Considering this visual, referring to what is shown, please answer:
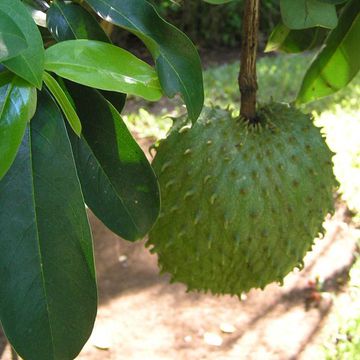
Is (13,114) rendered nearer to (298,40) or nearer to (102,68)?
(102,68)

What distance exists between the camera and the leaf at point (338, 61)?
114cm

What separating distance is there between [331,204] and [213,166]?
10.6 inches

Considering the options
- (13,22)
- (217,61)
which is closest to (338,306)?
(13,22)

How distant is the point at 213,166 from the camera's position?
1.12 meters

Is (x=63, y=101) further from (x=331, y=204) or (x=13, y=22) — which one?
(x=331, y=204)

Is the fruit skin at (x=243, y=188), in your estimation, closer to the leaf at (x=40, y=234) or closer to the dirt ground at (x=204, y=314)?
the leaf at (x=40, y=234)

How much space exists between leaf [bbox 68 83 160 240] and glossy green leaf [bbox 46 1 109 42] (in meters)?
0.07

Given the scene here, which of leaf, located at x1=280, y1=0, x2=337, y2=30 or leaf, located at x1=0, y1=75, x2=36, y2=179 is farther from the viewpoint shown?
leaf, located at x1=280, y1=0, x2=337, y2=30

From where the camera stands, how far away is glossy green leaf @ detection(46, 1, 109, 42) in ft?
2.52

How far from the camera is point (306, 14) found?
2.95 ft

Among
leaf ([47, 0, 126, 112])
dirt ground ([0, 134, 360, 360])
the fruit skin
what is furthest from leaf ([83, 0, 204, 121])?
dirt ground ([0, 134, 360, 360])

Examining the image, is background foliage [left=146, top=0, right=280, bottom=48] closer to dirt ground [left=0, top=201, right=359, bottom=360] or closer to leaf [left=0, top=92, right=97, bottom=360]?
dirt ground [left=0, top=201, right=359, bottom=360]

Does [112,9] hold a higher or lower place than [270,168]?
higher

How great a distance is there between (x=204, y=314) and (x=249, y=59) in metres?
1.94
